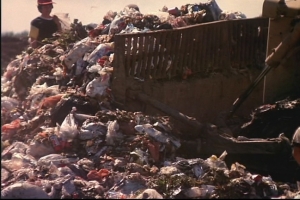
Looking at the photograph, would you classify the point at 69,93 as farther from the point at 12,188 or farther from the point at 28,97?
the point at 12,188

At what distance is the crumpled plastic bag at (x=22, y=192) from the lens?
415cm

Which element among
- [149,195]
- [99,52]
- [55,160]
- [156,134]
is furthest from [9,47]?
[99,52]

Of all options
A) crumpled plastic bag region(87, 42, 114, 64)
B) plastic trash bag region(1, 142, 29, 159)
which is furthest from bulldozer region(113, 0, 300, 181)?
plastic trash bag region(1, 142, 29, 159)

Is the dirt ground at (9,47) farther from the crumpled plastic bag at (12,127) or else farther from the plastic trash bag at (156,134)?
the plastic trash bag at (156,134)

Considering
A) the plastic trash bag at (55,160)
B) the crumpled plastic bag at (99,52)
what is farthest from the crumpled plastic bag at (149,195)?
the crumpled plastic bag at (99,52)

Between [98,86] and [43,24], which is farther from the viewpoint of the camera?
[43,24]

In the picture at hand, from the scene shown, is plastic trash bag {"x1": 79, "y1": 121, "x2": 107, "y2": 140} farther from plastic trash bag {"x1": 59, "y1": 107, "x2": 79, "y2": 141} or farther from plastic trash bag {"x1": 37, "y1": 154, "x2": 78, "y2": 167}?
plastic trash bag {"x1": 37, "y1": 154, "x2": 78, "y2": 167}

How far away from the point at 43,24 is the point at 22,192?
5.73 m

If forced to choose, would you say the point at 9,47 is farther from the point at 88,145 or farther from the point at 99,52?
the point at 99,52

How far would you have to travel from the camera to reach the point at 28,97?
8109 millimetres

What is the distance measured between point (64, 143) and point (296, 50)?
306 centimetres

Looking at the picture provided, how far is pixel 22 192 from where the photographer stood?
13.8ft

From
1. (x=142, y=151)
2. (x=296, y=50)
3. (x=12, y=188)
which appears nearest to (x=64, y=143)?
(x=142, y=151)

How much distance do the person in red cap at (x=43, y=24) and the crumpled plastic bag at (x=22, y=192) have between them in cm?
532
